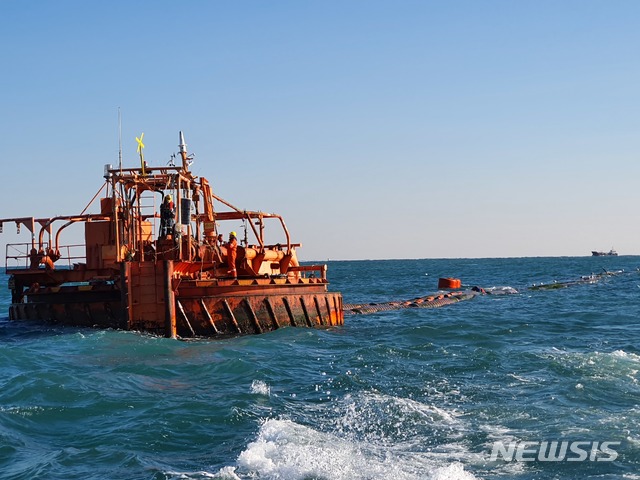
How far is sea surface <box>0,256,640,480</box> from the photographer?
31.6ft

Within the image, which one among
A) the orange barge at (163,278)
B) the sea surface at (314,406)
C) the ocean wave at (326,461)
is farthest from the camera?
the orange barge at (163,278)

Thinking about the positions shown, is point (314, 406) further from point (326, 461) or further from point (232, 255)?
point (232, 255)

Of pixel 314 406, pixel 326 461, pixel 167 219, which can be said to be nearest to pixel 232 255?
pixel 167 219

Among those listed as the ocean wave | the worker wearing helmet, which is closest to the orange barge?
the worker wearing helmet

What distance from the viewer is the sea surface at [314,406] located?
9.63 meters

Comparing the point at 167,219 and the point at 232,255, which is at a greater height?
the point at 167,219

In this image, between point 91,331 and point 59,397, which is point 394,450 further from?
point 91,331

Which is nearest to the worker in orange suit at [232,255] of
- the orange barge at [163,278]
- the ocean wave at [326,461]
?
the orange barge at [163,278]

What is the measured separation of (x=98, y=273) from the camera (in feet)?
77.6

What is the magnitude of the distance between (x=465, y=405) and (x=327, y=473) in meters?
4.44

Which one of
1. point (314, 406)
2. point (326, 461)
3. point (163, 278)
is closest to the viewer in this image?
point (326, 461)

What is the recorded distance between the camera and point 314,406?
43.0ft

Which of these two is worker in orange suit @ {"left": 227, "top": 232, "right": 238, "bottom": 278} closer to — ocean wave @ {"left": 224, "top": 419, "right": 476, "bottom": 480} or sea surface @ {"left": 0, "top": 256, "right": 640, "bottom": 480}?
sea surface @ {"left": 0, "top": 256, "right": 640, "bottom": 480}

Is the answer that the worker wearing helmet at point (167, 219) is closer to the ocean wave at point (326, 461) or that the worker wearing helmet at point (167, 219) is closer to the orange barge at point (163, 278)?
the orange barge at point (163, 278)
